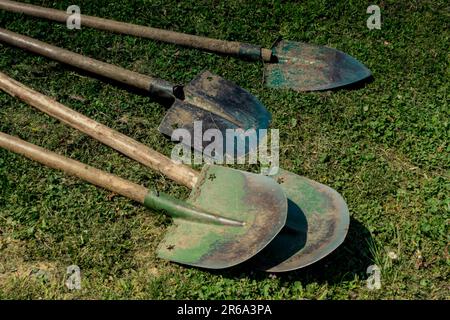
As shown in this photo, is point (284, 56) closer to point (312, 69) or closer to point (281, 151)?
point (312, 69)

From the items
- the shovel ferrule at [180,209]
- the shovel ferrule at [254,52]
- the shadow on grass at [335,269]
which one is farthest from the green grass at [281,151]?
the shovel ferrule at [180,209]

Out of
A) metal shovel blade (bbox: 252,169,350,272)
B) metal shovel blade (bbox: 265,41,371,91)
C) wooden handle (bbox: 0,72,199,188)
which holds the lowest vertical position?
metal shovel blade (bbox: 252,169,350,272)

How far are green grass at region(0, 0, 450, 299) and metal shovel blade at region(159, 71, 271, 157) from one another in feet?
0.60

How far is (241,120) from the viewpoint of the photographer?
4.63 m

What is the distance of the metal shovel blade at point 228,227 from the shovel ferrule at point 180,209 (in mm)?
31

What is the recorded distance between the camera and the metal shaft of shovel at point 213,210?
139 inches

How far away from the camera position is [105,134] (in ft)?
14.3

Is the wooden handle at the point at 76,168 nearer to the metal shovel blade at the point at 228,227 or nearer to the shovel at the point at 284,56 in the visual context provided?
the metal shovel blade at the point at 228,227

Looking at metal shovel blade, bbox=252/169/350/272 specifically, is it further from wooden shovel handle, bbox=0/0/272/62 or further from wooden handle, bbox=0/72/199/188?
wooden shovel handle, bbox=0/0/272/62

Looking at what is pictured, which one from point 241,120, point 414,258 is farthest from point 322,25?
point 414,258

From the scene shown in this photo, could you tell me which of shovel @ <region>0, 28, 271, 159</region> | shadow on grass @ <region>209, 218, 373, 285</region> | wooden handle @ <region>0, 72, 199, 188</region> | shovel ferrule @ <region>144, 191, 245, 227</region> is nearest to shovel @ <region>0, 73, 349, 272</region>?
wooden handle @ <region>0, 72, 199, 188</region>

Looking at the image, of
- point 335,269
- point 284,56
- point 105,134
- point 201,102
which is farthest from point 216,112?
point 335,269

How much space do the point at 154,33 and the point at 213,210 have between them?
251 cm

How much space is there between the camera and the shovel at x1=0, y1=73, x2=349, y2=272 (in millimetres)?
3543
